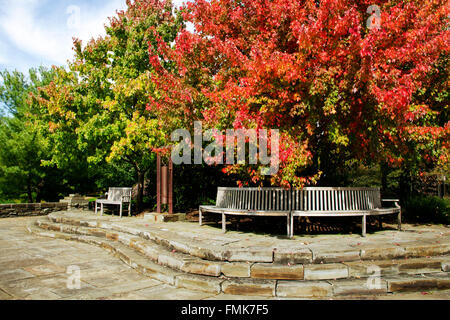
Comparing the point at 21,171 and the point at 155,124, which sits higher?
the point at 155,124

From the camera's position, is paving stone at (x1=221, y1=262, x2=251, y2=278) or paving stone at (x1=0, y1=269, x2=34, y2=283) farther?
paving stone at (x1=0, y1=269, x2=34, y2=283)

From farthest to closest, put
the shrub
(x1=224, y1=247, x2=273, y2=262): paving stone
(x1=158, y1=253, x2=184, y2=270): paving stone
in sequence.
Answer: the shrub
(x1=158, y1=253, x2=184, y2=270): paving stone
(x1=224, y1=247, x2=273, y2=262): paving stone

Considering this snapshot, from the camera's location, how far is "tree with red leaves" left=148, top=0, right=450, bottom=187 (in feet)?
17.9

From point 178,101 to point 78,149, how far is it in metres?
6.18

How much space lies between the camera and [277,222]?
26.2 feet

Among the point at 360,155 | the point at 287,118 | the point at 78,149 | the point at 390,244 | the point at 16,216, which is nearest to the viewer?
the point at 390,244

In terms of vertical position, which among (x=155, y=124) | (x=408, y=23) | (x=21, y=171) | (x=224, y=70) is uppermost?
(x=408, y=23)

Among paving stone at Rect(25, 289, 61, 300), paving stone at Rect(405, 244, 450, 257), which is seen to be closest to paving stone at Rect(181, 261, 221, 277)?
paving stone at Rect(25, 289, 61, 300)

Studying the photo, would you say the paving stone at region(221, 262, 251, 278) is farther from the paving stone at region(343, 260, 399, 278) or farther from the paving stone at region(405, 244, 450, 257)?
the paving stone at region(405, 244, 450, 257)

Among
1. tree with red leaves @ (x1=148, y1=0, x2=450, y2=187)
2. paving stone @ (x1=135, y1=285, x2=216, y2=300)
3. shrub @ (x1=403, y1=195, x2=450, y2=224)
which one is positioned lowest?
paving stone @ (x1=135, y1=285, x2=216, y2=300)

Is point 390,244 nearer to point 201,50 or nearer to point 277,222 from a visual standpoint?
point 277,222

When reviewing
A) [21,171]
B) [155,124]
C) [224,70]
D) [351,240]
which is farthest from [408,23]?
[21,171]

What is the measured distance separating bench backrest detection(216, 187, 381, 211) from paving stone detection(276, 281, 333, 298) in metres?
2.34

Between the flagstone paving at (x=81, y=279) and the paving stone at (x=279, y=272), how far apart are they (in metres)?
0.39
